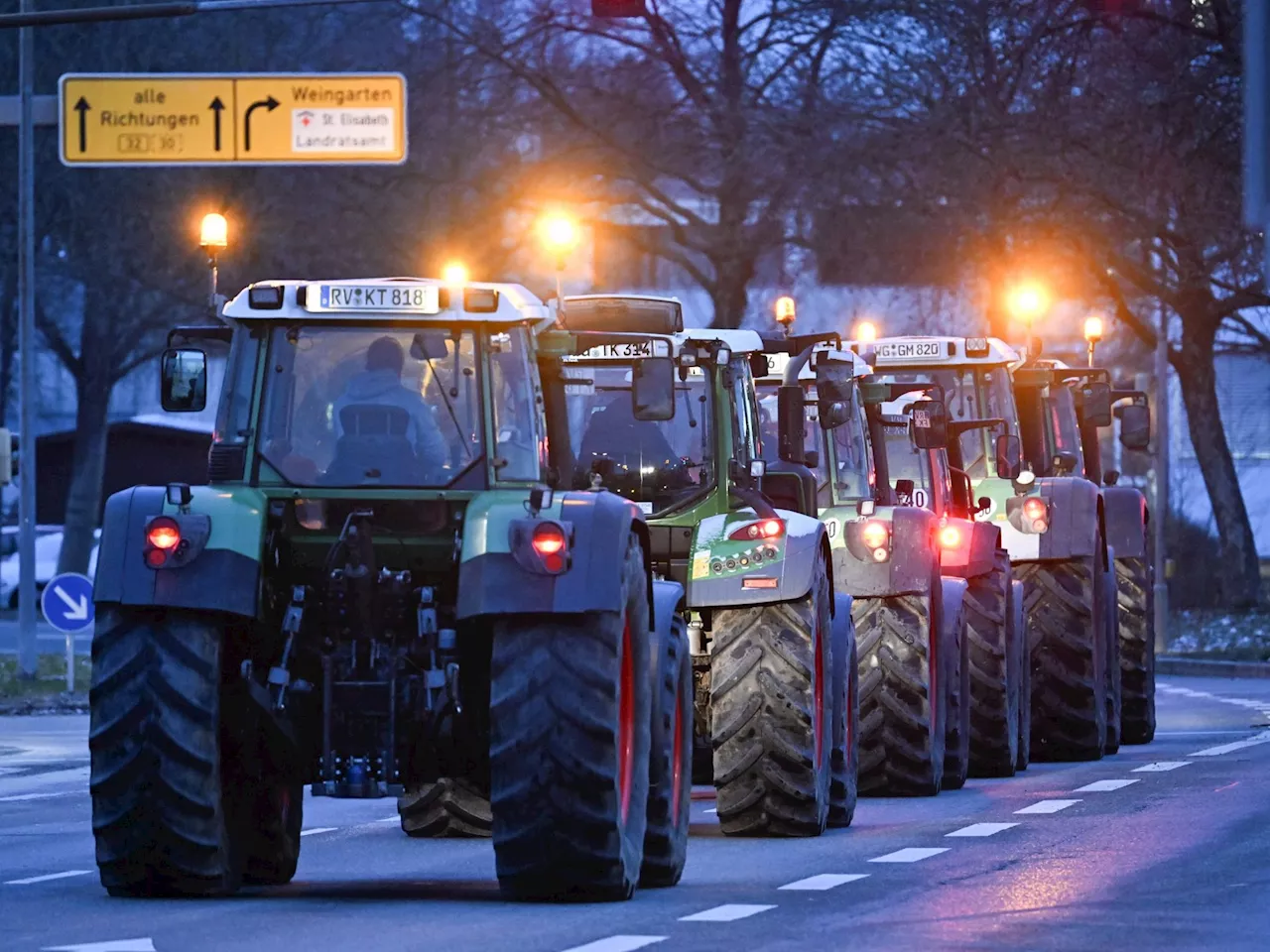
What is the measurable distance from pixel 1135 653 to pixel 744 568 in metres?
10.3

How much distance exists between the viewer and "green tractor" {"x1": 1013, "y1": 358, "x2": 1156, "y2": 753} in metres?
23.5

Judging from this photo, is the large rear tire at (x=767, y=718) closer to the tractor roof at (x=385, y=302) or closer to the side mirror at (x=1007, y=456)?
the tractor roof at (x=385, y=302)

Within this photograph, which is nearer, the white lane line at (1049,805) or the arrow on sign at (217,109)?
the white lane line at (1049,805)

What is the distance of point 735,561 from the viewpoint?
1483 cm

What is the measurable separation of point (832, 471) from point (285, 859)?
6344 millimetres

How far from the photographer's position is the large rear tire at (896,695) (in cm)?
1759

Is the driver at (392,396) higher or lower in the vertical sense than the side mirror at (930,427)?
lower

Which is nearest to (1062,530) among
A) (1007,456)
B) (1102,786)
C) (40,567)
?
(1007,456)

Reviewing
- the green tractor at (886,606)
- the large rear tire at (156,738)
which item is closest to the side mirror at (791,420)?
the green tractor at (886,606)

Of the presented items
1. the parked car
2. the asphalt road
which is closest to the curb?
the parked car

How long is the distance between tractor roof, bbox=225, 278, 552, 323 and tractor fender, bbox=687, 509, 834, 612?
2.71 metres

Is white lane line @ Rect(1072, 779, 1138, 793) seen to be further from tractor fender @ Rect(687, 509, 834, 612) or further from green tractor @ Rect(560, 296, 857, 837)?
tractor fender @ Rect(687, 509, 834, 612)

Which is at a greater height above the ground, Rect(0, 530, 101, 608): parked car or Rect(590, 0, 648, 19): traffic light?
Rect(590, 0, 648, 19): traffic light

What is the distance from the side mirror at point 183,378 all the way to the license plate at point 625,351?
3.18 metres
